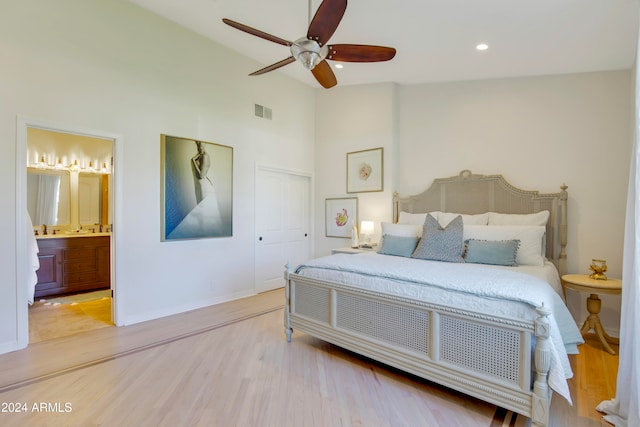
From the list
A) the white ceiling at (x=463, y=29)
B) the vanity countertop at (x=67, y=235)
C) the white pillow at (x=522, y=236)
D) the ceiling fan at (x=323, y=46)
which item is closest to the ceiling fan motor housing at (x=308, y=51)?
the ceiling fan at (x=323, y=46)

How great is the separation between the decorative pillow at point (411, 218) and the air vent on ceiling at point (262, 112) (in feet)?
8.45

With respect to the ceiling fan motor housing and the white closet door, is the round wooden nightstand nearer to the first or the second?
the ceiling fan motor housing

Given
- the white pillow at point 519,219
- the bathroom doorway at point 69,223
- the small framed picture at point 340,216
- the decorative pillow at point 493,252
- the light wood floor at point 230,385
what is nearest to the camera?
the light wood floor at point 230,385

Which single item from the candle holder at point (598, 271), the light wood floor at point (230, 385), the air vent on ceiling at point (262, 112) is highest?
the air vent on ceiling at point (262, 112)

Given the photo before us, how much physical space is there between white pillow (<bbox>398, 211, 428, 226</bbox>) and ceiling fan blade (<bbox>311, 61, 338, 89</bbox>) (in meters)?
2.14

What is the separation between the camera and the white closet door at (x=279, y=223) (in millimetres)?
5035

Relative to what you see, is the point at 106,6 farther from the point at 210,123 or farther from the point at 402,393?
the point at 402,393

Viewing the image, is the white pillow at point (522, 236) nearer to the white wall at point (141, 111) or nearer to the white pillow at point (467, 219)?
the white pillow at point (467, 219)

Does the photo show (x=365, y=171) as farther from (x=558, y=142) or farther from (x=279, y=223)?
(x=558, y=142)

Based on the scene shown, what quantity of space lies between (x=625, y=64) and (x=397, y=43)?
2311 millimetres

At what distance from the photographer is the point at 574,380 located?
97.1 inches

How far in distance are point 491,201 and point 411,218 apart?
39.5 inches

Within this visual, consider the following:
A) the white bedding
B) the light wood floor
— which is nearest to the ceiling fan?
the white bedding

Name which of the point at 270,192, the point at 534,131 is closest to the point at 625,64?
the point at 534,131
